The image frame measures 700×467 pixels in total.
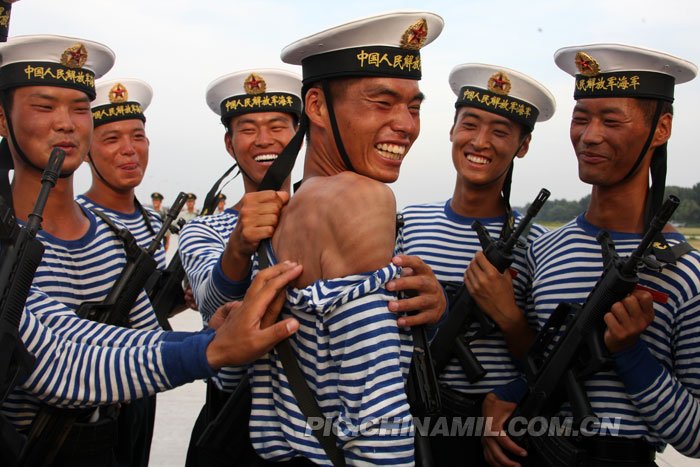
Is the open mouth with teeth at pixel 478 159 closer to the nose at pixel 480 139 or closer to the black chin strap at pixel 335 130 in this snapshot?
the nose at pixel 480 139

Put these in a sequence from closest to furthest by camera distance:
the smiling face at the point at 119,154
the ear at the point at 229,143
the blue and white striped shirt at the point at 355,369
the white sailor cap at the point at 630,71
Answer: the blue and white striped shirt at the point at 355,369, the white sailor cap at the point at 630,71, the ear at the point at 229,143, the smiling face at the point at 119,154

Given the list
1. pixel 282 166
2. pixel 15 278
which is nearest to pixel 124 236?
pixel 15 278

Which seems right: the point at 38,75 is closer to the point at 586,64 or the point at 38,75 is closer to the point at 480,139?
the point at 480,139

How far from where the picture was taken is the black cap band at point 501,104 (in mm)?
3467

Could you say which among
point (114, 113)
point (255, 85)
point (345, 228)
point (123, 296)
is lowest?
point (123, 296)

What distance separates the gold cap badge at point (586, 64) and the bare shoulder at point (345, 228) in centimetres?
150

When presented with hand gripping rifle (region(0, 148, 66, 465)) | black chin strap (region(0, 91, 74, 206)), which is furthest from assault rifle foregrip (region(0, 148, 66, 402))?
black chin strap (region(0, 91, 74, 206))

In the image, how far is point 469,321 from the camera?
121 inches

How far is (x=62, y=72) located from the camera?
9.60 ft

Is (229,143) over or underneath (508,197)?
over

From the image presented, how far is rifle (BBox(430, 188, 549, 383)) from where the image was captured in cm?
296

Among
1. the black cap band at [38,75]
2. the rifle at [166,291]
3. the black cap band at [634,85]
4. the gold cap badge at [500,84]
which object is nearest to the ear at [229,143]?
the rifle at [166,291]

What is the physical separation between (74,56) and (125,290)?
1.06m

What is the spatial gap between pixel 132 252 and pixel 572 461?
211 cm
